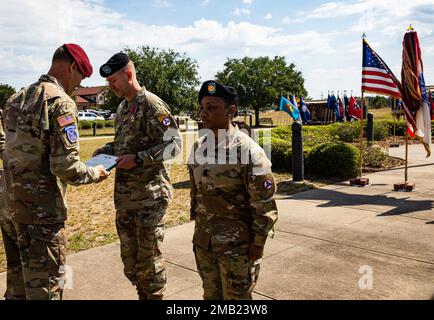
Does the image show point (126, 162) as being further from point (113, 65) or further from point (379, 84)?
point (379, 84)

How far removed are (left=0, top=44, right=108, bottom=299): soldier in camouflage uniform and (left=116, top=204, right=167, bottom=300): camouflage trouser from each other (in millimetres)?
630

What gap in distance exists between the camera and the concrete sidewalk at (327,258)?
3.70 m

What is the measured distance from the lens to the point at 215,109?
8.44 ft

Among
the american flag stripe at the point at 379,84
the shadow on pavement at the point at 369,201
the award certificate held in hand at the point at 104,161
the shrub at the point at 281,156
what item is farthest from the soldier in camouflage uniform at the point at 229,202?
the shrub at the point at 281,156

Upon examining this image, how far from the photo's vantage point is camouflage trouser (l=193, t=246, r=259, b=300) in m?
2.50

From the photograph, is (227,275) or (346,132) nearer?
(227,275)

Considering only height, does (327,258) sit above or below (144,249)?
below

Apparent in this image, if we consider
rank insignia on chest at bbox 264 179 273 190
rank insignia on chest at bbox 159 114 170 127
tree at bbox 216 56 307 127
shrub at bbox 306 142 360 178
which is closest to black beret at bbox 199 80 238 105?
rank insignia on chest at bbox 264 179 273 190

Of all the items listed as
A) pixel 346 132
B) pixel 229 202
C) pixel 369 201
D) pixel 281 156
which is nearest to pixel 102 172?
pixel 229 202

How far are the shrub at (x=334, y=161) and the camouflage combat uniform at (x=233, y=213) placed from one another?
277 inches

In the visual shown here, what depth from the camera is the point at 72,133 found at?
2.63m

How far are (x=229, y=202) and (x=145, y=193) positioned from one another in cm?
95

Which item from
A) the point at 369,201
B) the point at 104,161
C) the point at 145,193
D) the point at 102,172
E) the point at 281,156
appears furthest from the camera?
the point at 281,156
